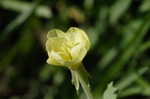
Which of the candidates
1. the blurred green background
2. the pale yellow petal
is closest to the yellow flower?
the pale yellow petal

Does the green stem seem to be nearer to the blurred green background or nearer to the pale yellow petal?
the pale yellow petal

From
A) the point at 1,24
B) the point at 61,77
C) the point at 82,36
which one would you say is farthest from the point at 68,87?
the point at 82,36

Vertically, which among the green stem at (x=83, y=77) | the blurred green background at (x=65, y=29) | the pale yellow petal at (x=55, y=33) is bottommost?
the blurred green background at (x=65, y=29)

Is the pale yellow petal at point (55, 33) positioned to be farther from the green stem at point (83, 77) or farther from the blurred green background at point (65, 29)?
the blurred green background at point (65, 29)

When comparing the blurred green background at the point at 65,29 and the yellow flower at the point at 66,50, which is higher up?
the yellow flower at the point at 66,50

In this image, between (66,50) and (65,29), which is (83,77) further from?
(65,29)

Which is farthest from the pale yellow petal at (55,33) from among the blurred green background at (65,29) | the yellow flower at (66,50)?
the blurred green background at (65,29)

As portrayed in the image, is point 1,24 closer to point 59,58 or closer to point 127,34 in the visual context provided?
point 127,34

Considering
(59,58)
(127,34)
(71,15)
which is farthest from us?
(71,15)
